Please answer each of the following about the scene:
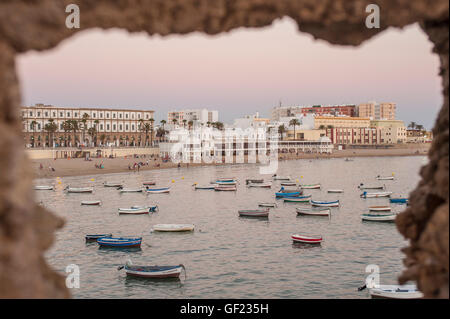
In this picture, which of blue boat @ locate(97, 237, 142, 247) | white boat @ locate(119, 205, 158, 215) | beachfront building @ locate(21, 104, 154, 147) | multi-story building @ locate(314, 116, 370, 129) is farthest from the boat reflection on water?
multi-story building @ locate(314, 116, 370, 129)

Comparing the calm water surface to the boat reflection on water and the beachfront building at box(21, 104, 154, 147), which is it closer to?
the boat reflection on water

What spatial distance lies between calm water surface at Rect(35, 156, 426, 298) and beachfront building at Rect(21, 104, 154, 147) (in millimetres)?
72916

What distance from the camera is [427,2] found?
5031mm

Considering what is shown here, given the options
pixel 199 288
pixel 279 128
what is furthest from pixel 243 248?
pixel 279 128

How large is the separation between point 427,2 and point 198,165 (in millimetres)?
103186

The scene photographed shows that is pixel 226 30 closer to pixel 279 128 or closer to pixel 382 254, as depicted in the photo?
pixel 382 254

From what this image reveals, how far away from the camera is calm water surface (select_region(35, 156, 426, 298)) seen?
22578mm

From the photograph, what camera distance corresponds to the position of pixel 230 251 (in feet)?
96.1

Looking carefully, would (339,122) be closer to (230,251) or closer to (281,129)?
(281,129)

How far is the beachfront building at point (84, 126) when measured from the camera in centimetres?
11981

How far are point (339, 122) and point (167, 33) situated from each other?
174245 millimetres

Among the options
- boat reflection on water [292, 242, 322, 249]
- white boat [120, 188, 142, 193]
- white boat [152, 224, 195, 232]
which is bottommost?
boat reflection on water [292, 242, 322, 249]
